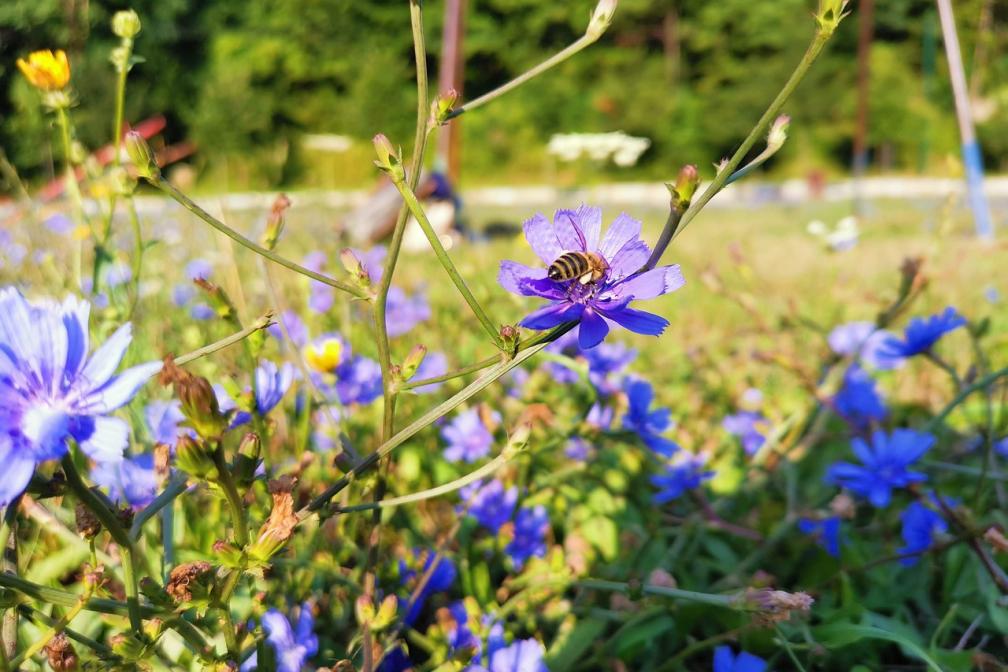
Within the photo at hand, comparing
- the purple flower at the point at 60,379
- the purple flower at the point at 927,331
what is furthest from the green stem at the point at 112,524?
the purple flower at the point at 927,331

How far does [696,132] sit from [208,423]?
1887 centimetres

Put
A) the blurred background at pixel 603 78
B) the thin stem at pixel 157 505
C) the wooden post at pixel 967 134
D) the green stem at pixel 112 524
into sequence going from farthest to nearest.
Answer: the blurred background at pixel 603 78 → the wooden post at pixel 967 134 → the thin stem at pixel 157 505 → the green stem at pixel 112 524

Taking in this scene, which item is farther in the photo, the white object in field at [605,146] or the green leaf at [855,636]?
the white object in field at [605,146]

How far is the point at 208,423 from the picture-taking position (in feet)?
1.44

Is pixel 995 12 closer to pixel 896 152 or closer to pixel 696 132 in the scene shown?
pixel 896 152

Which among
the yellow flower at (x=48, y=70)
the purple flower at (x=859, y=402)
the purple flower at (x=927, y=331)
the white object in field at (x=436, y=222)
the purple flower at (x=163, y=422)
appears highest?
the white object in field at (x=436, y=222)

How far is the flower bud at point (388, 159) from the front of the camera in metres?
0.56

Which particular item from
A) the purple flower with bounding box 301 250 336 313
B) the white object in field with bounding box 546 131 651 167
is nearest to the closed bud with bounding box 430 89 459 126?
the purple flower with bounding box 301 250 336 313

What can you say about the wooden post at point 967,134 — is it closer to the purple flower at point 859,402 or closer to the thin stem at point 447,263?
the purple flower at point 859,402

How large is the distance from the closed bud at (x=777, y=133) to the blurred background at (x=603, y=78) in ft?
49.0

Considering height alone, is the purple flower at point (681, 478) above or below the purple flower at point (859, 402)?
below

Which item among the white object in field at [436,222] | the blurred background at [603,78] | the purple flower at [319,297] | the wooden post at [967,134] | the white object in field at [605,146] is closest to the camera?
the purple flower at [319,297]

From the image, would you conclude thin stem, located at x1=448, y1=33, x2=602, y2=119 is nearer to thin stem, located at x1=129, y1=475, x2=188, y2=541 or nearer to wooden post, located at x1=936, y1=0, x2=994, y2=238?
thin stem, located at x1=129, y1=475, x2=188, y2=541

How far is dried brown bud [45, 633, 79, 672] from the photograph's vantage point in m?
0.49
